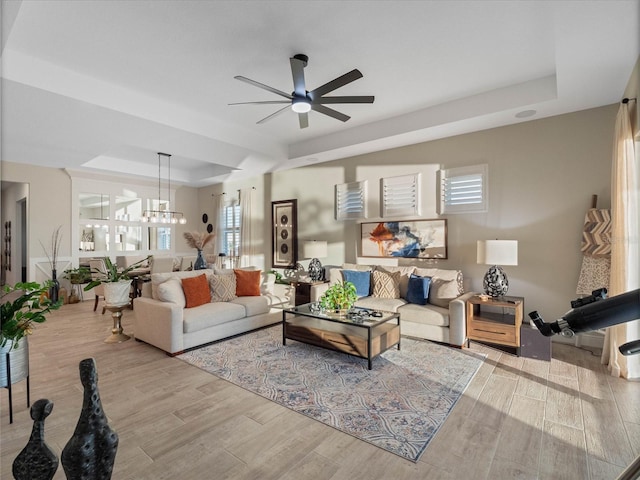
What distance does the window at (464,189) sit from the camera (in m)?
4.69

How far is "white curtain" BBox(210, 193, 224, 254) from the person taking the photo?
883 cm

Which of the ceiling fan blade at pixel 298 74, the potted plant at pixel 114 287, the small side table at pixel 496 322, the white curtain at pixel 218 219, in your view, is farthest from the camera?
the white curtain at pixel 218 219

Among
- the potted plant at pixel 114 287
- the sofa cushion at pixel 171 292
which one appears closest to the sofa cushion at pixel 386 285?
the sofa cushion at pixel 171 292

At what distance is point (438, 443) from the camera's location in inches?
86.4

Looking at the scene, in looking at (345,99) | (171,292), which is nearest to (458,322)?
(345,99)

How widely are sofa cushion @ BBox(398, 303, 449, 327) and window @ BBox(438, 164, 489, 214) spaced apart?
1.59 m

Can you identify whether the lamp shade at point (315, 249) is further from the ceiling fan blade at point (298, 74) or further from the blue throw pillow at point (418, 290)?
the ceiling fan blade at point (298, 74)

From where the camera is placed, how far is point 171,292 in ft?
13.4

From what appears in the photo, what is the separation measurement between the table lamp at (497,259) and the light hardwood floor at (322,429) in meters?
0.95

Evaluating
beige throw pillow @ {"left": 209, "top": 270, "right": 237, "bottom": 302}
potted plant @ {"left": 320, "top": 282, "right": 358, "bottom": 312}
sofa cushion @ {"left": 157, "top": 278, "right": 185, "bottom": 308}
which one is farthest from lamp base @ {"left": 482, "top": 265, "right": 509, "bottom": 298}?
sofa cushion @ {"left": 157, "top": 278, "right": 185, "bottom": 308}

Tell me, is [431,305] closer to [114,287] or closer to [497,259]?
[497,259]

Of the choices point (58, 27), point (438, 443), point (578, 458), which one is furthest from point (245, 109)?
point (578, 458)

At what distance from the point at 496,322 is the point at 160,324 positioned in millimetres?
3961

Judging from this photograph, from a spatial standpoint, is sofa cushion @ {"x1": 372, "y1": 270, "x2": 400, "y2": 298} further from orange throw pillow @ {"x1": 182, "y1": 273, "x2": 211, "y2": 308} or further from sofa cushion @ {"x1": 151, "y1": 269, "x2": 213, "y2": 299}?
sofa cushion @ {"x1": 151, "y1": 269, "x2": 213, "y2": 299}
